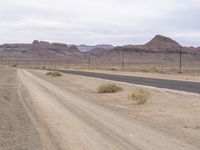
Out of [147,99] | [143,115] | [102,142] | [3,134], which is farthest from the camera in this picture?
[147,99]

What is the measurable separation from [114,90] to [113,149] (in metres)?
21.5

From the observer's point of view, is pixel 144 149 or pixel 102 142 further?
pixel 102 142

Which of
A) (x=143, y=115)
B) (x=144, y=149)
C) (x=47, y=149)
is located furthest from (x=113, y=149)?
(x=143, y=115)

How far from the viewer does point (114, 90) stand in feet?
106

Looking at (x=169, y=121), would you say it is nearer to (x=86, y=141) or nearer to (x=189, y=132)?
(x=189, y=132)

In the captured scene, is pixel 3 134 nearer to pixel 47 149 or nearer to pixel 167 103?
pixel 47 149

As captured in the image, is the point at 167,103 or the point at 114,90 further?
the point at 114,90

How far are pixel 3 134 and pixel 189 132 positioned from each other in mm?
5120

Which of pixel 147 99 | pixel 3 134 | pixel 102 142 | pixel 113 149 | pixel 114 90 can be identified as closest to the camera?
pixel 113 149

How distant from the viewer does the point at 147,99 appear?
25266 mm

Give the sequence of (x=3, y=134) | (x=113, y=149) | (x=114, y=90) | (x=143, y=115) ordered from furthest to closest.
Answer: (x=114, y=90)
(x=143, y=115)
(x=3, y=134)
(x=113, y=149)

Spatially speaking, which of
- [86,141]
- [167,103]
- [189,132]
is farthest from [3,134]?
[167,103]

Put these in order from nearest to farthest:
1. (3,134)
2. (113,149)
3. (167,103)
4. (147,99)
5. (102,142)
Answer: (113,149) < (102,142) < (3,134) < (167,103) < (147,99)

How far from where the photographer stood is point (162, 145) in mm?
11422
